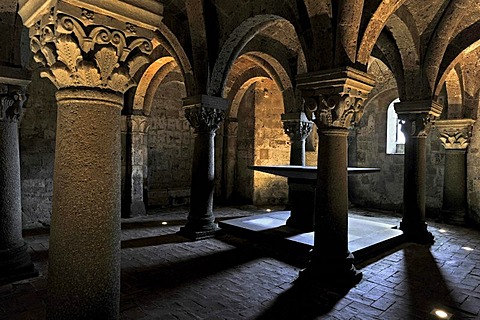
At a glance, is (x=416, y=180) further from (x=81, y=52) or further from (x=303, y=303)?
(x=81, y=52)

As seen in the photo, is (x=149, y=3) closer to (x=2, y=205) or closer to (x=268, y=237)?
(x=2, y=205)

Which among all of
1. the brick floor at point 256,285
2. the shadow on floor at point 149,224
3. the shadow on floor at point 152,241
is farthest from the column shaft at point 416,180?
the shadow on floor at point 149,224

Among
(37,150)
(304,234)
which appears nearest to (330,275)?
(304,234)

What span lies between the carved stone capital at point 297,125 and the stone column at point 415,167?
2.78m

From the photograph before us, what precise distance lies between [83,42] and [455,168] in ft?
30.8

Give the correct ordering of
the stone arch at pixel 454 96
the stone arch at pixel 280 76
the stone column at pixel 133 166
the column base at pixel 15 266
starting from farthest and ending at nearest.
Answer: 1. the stone column at pixel 133 166
2. the stone arch at pixel 280 76
3. the stone arch at pixel 454 96
4. the column base at pixel 15 266

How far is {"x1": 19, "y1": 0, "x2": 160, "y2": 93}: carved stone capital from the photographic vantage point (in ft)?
6.15

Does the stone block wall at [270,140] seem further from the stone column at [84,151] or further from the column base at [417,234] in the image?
the stone column at [84,151]

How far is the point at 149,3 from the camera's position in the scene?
211 centimetres

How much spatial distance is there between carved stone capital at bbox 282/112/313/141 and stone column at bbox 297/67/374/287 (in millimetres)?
4497

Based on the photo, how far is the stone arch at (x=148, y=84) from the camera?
8.82 meters

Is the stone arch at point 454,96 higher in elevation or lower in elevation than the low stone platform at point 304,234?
higher

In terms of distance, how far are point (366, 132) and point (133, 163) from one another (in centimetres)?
785

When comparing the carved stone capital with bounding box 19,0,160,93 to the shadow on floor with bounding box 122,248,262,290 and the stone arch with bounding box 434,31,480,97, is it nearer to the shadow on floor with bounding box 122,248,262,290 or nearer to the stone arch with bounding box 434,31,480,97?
the shadow on floor with bounding box 122,248,262,290
